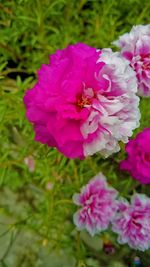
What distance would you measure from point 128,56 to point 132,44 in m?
0.03

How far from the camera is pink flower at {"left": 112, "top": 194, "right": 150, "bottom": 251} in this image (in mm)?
1306

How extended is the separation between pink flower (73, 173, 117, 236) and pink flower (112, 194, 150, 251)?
0.03 meters

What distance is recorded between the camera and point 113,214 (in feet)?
4.36

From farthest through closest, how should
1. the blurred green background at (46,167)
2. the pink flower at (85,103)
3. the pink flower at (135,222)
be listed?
1. the blurred green background at (46,167)
2. the pink flower at (135,222)
3. the pink flower at (85,103)

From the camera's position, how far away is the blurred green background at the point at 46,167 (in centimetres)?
155

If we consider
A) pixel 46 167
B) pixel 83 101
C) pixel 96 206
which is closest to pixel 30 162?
pixel 46 167

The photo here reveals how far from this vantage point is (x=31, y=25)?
176cm

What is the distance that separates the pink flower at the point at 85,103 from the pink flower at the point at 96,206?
459 mm

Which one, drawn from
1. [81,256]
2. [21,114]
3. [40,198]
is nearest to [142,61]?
[21,114]

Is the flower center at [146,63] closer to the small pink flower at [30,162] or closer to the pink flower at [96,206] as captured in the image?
the pink flower at [96,206]

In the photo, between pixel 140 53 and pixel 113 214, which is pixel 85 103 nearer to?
pixel 140 53

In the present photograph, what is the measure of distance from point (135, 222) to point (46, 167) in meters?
0.36

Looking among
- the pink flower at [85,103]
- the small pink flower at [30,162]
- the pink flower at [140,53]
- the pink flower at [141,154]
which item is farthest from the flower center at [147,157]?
the small pink flower at [30,162]

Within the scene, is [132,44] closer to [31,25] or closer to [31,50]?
[31,25]
